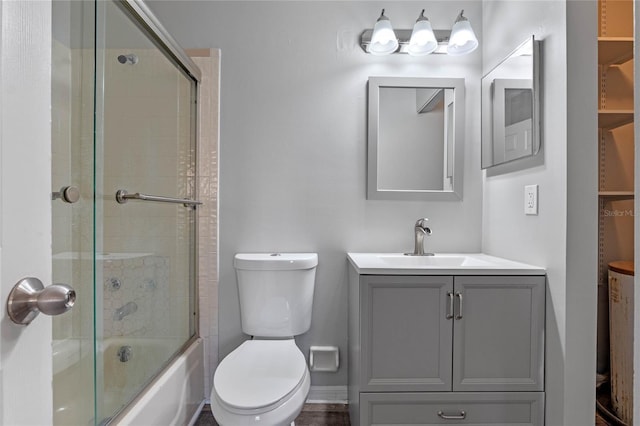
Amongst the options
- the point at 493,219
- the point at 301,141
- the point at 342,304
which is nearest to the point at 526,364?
the point at 493,219

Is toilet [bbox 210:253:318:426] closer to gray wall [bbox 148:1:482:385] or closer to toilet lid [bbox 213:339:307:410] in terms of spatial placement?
toilet lid [bbox 213:339:307:410]

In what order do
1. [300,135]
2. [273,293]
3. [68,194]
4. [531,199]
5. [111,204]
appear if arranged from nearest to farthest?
[68,194] → [111,204] → [531,199] → [273,293] → [300,135]

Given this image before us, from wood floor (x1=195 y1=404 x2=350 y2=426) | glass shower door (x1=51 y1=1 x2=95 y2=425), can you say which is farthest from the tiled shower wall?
glass shower door (x1=51 y1=1 x2=95 y2=425)

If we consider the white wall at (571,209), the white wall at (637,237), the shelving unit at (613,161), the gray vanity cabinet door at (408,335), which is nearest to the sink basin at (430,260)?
the gray vanity cabinet door at (408,335)

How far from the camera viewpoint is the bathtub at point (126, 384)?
3.69 feet

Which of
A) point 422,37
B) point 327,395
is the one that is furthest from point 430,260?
point 422,37

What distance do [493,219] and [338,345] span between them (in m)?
1.05

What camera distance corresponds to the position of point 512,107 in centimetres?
165

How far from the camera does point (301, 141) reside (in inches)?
78.1

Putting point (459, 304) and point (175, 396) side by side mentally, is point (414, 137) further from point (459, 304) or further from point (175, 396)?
point (175, 396)

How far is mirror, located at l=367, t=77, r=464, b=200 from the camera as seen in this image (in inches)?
77.2

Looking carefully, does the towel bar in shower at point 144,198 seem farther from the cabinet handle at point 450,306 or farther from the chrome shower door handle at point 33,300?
the cabinet handle at point 450,306

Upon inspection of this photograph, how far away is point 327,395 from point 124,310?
1149 mm

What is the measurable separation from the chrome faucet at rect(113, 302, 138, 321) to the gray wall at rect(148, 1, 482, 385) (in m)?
0.58
